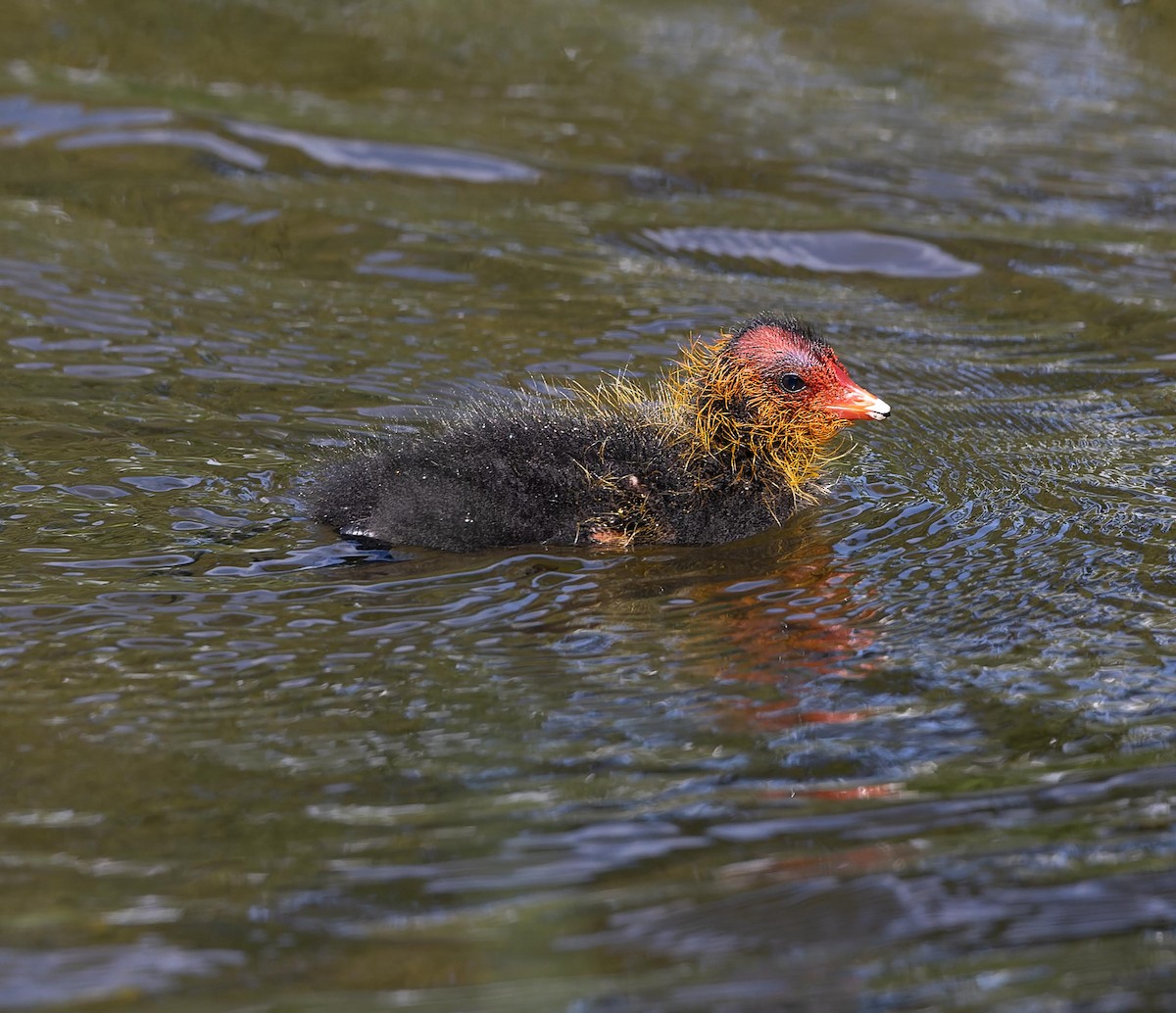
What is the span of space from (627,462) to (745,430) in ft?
1.99

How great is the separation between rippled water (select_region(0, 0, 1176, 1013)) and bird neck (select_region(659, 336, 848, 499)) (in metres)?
0.25

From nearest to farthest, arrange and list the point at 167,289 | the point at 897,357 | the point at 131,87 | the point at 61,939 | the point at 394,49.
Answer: the point at 61,939, the point at 897,357, the point at 167,289, the point at 131,87, the point at 394,49

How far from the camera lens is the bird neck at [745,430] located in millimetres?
6734

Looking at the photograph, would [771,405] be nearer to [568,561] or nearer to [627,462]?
[627,462]

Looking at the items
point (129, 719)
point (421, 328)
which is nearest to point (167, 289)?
point (421, 328)

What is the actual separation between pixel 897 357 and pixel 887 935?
198 inches

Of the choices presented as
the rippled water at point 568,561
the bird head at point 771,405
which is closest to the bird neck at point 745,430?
the bird head at point 771,405

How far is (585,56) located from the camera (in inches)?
506

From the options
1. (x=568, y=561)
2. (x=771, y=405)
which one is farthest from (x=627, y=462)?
(x=771, y=405)

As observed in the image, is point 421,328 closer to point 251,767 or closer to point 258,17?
point 251,767

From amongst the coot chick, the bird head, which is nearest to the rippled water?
the coot chick

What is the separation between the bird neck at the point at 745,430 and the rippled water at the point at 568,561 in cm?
25

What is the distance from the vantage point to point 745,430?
6.78m

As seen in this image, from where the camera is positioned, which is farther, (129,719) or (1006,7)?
(1006,7)
